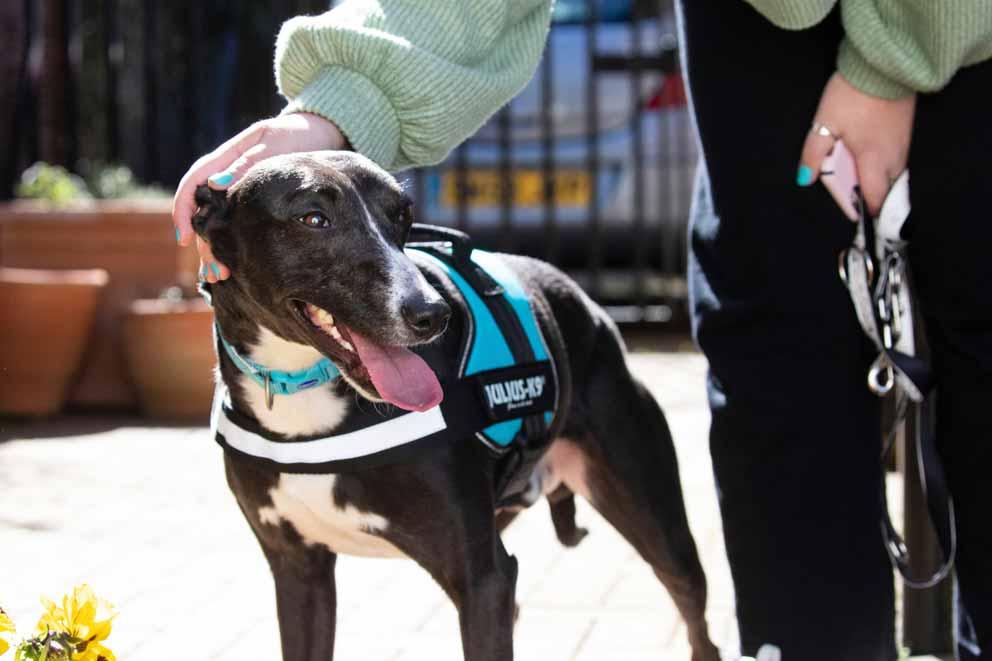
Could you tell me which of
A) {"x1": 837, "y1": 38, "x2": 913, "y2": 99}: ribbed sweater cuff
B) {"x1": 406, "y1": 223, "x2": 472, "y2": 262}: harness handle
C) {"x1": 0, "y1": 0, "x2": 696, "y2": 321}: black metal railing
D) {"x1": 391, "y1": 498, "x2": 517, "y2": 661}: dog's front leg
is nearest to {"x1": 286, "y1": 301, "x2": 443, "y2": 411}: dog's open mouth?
{"x1": 391, "y1": 498, "x2": 517, "y2": 661}: dog's front leg

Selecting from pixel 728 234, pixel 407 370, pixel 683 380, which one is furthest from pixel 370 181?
→ pixel 683 380

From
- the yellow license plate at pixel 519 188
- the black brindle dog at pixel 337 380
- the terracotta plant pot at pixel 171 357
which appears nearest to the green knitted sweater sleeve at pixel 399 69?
the black brindle dog at pixel 337 380

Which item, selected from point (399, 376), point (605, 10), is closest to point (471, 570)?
point (399, 376)

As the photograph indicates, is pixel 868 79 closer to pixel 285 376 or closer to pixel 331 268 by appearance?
pixel 331 268

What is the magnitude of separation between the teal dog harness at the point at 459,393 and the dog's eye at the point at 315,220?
0.92ft

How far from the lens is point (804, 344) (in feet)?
8.14

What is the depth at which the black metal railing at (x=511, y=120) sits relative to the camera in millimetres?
8328

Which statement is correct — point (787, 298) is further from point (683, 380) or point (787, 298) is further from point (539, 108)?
point (539, 108)

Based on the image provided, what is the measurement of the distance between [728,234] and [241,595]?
202 cm

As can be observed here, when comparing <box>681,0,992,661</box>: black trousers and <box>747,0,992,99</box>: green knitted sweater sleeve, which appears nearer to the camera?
<box>747,0,992,99</box>: green knitted sweater sleeve

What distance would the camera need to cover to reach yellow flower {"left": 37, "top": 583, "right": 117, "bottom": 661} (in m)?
1.98

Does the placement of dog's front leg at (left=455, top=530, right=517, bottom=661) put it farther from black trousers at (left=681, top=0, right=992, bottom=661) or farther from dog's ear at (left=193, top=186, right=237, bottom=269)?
dog's ear at (left=193, top=186, right=237, bottom=269)

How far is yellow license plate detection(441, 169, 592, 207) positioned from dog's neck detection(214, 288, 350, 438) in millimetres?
6037

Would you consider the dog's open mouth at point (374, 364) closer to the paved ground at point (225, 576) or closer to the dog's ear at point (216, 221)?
the dog's ear at point (216, 221)
